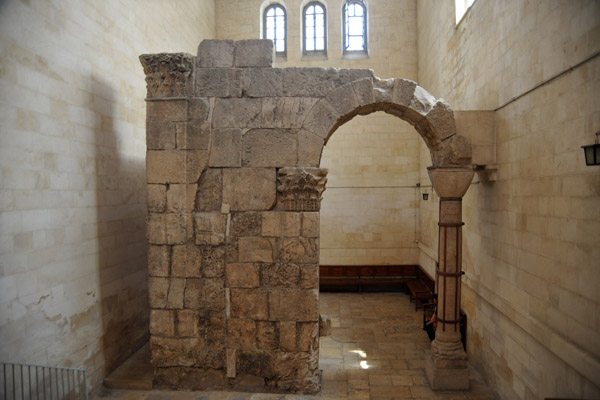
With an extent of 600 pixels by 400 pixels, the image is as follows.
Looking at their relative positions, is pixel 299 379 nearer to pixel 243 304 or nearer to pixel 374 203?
pixel 243 304

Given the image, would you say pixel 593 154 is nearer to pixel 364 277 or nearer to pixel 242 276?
pixel 242 276

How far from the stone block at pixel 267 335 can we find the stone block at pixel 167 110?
2.91 meters

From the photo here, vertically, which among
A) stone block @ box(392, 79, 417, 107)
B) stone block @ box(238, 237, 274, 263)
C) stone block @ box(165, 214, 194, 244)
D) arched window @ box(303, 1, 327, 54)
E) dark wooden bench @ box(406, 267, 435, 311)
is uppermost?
arched window @ box(303, 1, 327, 54)

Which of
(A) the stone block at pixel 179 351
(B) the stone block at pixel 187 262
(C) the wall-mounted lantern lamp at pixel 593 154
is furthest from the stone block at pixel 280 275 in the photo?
(C) the wall-mounted lantern lamp at pixel 593 154

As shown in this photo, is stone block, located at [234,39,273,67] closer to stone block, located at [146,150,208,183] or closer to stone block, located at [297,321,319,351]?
stone block, located at [146,150,208,183]

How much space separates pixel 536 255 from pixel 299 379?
3.23 meters

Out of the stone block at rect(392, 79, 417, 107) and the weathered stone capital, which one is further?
the weathered stone capital

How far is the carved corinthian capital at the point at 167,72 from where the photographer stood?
5.00 m

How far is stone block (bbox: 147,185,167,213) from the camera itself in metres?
5.07

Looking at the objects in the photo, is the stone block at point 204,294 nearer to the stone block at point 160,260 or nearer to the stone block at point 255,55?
the stone block at point 160,260

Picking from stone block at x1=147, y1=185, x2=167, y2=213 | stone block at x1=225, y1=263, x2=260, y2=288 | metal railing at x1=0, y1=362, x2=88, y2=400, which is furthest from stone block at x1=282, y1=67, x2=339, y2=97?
metal railing at x1=0, y1=362, x2=88, y2=400

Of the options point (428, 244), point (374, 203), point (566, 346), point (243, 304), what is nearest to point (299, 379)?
point (243, 304)

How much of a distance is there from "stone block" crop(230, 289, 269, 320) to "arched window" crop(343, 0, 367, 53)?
7886 mm

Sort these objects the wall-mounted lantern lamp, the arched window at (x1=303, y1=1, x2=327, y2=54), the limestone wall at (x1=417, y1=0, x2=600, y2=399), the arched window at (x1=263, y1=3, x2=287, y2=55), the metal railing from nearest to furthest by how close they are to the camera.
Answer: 1. the wall-mounted lantern lamp
2. the limestone wall at (x1=417, y1=0, x2=600, y2=399)
3. the metal railing
4. the arched window at (x1=303, y1=1, x2=327, y2=54)
5. the arched window at (x1=263, y1=3, x2=287, y2=55)
